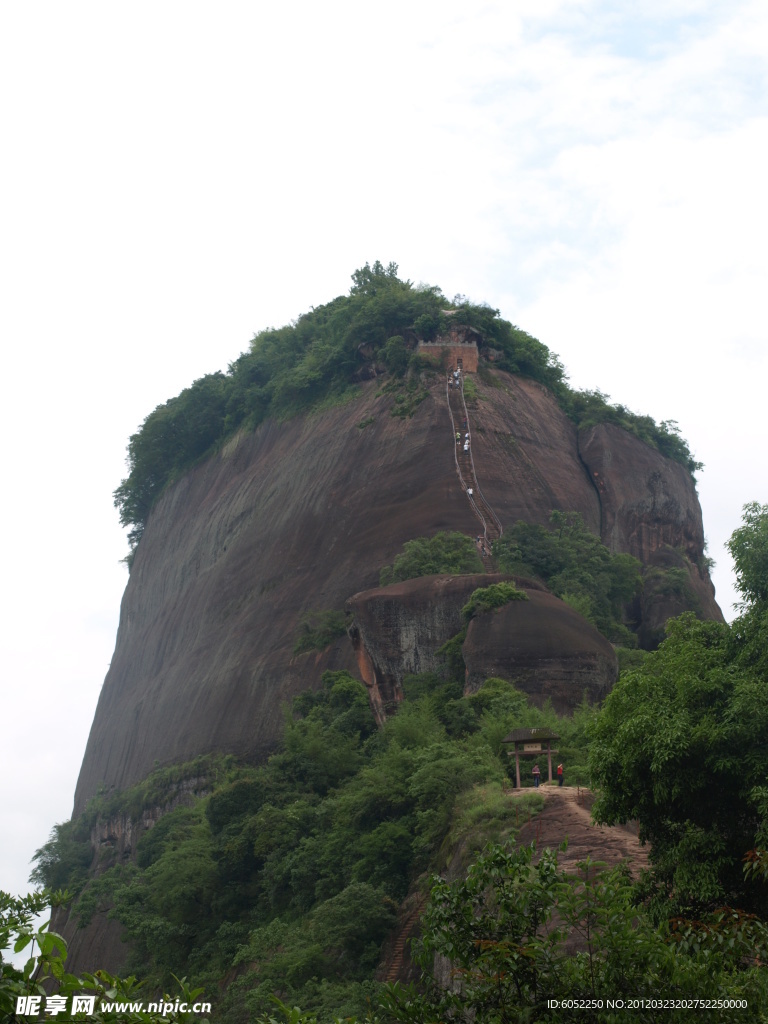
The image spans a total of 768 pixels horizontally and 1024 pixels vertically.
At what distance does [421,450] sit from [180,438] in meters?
19.4

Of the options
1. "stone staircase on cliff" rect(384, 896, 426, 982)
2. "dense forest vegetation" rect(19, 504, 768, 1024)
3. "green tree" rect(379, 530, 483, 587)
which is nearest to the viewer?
"dense forest vegetation" rect(19, 504, 768, 1024)

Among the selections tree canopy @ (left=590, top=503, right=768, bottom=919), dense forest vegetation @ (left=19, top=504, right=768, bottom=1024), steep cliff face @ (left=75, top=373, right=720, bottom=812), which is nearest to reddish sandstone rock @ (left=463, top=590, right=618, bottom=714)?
dense forest vegetation @ (left=19, top=504, right=768, bottom=1024)

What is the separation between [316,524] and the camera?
38.4 meters

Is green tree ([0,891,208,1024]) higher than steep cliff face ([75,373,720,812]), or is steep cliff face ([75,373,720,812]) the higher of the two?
steep cliff face ([75,373,720,812])

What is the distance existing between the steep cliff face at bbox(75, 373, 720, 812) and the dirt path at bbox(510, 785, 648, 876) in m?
14.4

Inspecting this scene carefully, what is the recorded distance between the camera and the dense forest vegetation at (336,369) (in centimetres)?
4094

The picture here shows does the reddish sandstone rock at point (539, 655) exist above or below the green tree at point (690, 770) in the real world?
above

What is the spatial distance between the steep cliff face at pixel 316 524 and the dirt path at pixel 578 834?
14.4 m

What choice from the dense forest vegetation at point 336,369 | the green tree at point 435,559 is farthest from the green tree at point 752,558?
the dense forest vegetation at point 336,369

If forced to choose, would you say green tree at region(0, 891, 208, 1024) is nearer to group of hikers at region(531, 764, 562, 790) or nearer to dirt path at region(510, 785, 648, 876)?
dirt path at region(510, 785, 648, 876)

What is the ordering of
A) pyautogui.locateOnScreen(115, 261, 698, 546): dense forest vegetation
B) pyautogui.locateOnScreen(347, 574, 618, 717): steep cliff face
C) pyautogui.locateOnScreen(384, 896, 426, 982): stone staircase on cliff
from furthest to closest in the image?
1. pyautogui.locateOnScreen(115, 261, 698, 546): dense forest vegetation
2. pyautogui.locateOnScreen(347, 574, 618, 717): steep cliff face
3. pyautogui.locateOnScreen(384, 896, 426, 982): stone staircase on cliff

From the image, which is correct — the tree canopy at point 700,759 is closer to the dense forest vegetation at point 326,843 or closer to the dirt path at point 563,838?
the dirt path at point 563,838

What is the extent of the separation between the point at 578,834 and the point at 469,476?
21002mm

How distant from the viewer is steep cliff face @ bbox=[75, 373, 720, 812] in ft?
116
